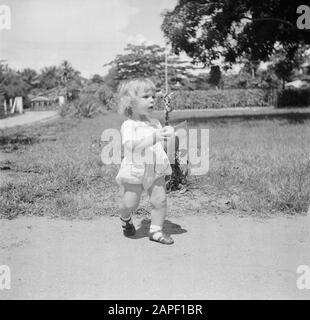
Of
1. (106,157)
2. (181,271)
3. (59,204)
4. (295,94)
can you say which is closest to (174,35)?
(106,157)

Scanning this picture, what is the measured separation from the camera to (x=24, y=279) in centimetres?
290

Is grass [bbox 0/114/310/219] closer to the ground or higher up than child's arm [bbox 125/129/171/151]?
closer to the ground

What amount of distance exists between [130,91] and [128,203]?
92 centimetres

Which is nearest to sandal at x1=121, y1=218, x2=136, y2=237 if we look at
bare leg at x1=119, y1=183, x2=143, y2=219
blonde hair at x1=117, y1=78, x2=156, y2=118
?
bare leg at x1=119, y1=183, x2=143, y2=219

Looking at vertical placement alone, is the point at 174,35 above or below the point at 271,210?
above

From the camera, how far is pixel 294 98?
123 feet

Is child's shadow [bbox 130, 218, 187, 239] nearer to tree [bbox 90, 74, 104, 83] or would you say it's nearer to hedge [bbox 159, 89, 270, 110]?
hedge [bbox 159, 89, 270, 110]

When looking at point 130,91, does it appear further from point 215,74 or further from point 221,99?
point 221,99

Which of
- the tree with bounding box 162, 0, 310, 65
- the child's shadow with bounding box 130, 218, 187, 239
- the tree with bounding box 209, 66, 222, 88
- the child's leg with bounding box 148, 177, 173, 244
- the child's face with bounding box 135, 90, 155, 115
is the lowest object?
the child's shadow with bounding box 130, 218, 187, 239

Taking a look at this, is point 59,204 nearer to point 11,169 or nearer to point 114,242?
point 114,242

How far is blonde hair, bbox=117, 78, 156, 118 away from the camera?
3.57 m

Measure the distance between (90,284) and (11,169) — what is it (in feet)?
16.5

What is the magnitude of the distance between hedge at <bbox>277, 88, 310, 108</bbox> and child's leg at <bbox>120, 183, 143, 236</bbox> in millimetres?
35187
